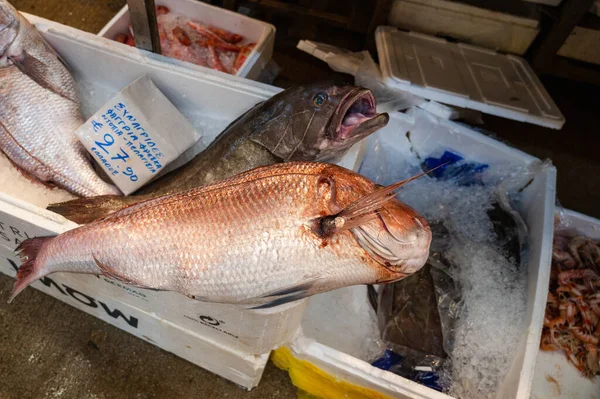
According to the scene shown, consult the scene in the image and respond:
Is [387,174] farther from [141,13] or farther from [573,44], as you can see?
[573,44]

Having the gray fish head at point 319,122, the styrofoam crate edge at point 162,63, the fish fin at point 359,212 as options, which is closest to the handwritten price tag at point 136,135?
the styrofoam crate edge at point 162,63

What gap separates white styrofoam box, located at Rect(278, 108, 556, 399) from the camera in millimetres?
1725

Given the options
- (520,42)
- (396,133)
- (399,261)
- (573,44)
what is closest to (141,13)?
(396,133)

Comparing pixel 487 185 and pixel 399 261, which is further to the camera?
pixel 487 185

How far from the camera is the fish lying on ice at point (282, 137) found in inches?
70.0

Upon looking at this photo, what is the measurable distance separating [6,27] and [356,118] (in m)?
1.95

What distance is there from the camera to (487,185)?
2455mm

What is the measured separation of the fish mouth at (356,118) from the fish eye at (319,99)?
9 centimetres

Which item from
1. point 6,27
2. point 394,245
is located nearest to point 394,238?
point 394,245

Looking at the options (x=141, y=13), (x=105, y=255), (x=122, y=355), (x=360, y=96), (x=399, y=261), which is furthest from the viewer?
(x=122, y=355)

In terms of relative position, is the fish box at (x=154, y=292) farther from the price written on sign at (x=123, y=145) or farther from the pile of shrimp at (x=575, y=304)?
the pile of shrimp at (x=575, y=304)

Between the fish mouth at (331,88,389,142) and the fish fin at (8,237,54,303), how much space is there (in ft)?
4.07

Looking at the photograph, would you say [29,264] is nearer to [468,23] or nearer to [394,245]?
[394,245]

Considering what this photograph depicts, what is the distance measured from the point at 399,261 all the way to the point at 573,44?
152 inches
